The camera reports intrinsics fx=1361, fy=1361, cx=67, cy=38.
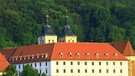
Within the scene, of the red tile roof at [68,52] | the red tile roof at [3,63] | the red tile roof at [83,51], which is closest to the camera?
the red tile roof at [3,63]

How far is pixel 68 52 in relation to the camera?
190875 millimetres

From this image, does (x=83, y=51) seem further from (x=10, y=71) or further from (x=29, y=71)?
(x=10, y=71)

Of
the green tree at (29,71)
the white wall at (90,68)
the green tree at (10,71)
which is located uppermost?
the green tree at (10,71)

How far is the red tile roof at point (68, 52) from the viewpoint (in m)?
190

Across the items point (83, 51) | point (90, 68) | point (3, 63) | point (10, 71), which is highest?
point (10, 71)

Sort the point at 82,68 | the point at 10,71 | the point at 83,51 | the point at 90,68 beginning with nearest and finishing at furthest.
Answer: the point at 10,71, the point at 82,68, the point at 90,68, the point at 83,51

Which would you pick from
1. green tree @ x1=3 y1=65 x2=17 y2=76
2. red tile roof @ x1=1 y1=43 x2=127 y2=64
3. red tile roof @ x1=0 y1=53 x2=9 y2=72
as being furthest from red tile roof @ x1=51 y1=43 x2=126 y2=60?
green tree @ x1=3 y1=65 x2=17 y2=76

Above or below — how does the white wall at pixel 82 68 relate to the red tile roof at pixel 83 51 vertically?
below

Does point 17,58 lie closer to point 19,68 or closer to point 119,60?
point 19,68

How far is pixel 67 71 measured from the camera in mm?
190375

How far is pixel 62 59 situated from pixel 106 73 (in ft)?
23.4

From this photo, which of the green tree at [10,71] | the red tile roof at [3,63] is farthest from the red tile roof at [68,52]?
the green tree at [10,71]

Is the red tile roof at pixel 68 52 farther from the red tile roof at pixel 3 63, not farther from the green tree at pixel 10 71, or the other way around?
the green tree at pixel 10 71

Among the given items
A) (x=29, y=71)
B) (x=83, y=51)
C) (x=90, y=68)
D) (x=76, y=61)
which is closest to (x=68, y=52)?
(x=76, y=61)
